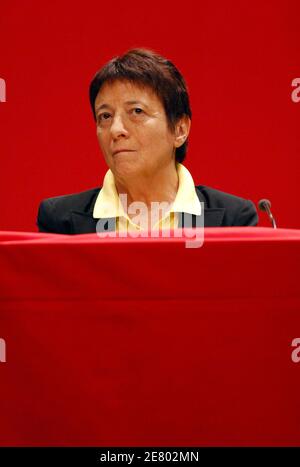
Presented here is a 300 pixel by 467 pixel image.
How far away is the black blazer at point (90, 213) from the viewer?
1.55m

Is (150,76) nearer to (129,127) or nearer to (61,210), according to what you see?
(129,127)

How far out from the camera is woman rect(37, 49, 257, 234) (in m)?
1.53

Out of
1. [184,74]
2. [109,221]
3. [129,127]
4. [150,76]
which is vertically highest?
[184,74]

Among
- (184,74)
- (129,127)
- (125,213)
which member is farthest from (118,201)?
(184,74)

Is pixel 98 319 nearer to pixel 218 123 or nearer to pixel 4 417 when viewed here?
pixel 4 417

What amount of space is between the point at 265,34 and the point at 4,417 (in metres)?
1.96

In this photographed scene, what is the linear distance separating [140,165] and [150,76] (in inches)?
7.8

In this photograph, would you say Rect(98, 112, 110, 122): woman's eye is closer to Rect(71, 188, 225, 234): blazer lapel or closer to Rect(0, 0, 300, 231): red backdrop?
Rect(71, 188, 225, 234): blazer lapel

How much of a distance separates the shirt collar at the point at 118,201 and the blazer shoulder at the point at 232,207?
0.04 metres

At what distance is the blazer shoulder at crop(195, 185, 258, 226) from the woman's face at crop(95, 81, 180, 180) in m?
0.17

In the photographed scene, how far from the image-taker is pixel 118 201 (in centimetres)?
161

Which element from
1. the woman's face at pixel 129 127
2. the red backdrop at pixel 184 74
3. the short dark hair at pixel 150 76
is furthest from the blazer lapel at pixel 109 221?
the red backdrop at pixel 184 74

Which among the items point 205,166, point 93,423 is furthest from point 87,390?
point 205,166
